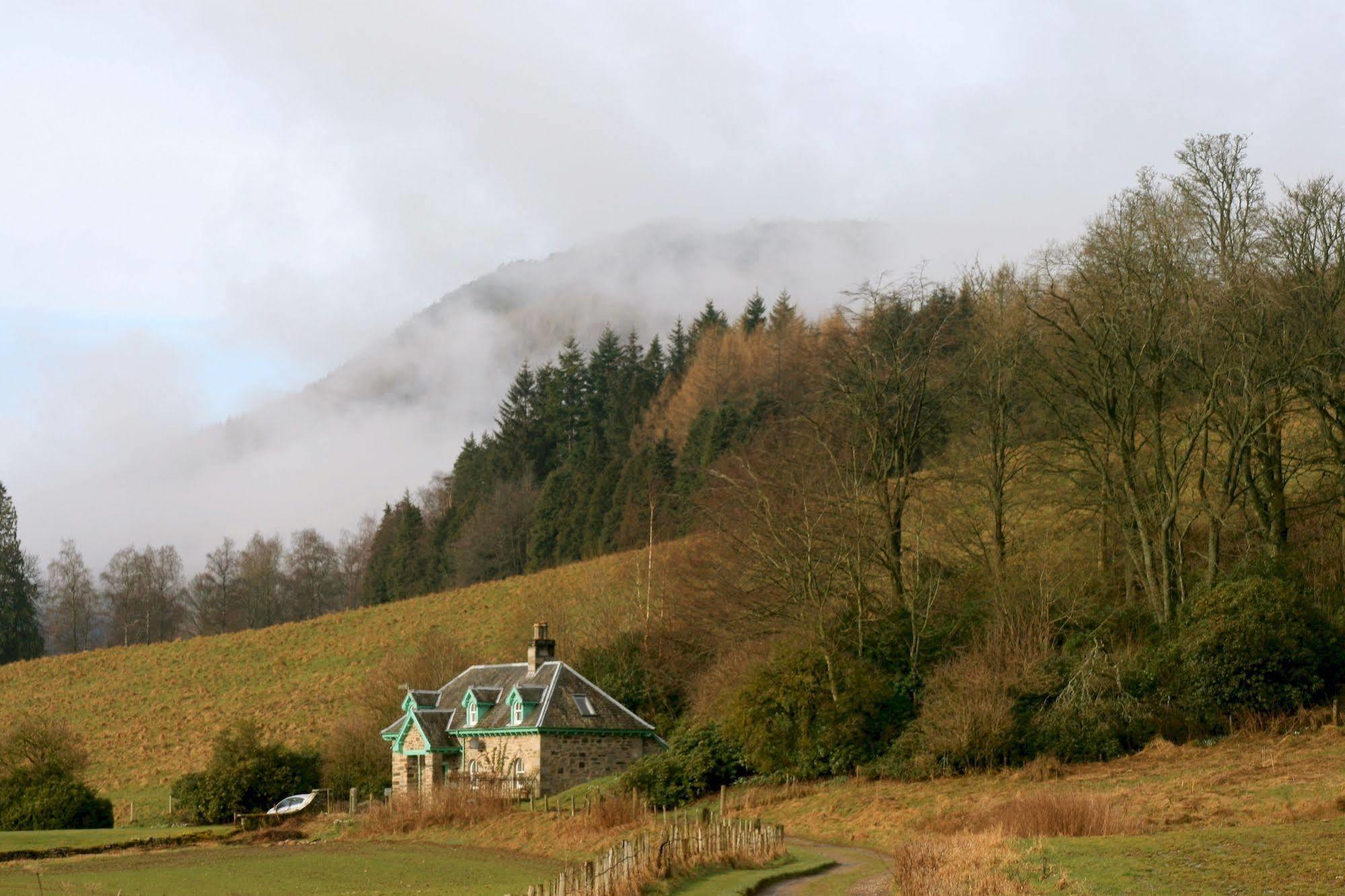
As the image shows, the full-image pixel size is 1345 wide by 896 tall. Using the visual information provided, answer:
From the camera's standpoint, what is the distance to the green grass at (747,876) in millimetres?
20641

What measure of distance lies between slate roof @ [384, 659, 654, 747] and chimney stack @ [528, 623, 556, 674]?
0.44 meters

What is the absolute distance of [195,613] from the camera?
120375 millimetres

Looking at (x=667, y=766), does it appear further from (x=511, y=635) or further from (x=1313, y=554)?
(x=511, y=635)

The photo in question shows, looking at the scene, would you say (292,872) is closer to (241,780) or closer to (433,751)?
(433,751)

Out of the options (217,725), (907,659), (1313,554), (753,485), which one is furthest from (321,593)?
(1313,554)

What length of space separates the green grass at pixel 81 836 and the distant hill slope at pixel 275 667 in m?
9.27

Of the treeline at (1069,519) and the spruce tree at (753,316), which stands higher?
the spruce tree at (753,316)

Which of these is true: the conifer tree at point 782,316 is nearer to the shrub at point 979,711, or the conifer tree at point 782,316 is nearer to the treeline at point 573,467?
the treeline at point 573,467

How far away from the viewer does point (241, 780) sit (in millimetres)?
47406

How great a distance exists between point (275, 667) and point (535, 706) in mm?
33806

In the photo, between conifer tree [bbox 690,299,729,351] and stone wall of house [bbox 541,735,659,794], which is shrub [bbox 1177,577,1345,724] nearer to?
stone wall of house [bbox 541,735,659,794]

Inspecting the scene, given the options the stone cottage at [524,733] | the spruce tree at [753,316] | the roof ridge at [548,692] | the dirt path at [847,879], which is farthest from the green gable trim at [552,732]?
the spruce tree at [753,316]

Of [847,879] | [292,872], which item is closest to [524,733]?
[292,872]

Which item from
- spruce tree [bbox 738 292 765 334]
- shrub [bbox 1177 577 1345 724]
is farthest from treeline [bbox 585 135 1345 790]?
spruce tree [bbox 738 292 765 334]
